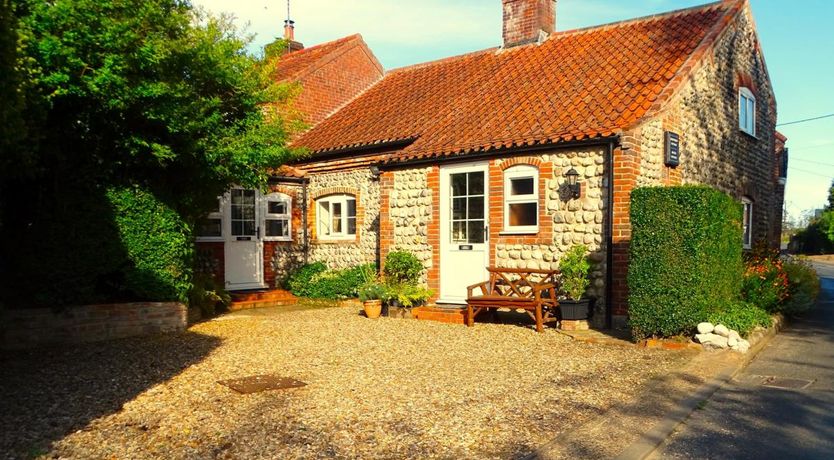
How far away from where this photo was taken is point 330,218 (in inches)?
627

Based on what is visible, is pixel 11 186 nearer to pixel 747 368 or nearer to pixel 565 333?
pixel 565 333

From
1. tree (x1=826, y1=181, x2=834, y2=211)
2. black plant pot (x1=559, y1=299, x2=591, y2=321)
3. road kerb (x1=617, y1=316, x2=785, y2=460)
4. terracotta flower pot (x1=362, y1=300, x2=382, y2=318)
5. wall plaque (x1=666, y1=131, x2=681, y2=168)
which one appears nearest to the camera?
road kerb (x1=617, y1=316, x2=785, y2=460)

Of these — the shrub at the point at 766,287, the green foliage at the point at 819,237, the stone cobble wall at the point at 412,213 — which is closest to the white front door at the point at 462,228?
the stone cobble wall at the point at 412,213

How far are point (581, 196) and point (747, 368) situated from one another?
12.4 ft

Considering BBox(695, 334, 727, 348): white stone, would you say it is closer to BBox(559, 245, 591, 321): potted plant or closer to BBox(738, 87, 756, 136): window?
BBox(559, 245, 591, 321): potted plant

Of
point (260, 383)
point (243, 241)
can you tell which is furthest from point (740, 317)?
point (243, 241)

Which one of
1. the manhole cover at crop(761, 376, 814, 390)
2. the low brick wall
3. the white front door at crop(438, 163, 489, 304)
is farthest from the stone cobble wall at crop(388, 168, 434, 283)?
the manhole cover at crop(761, 376, 814, 390)

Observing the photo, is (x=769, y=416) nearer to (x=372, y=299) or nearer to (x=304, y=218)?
(x=372, y=299)

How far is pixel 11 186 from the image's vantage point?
330 inches

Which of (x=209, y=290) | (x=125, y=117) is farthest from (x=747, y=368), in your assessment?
(x=209, y=290)

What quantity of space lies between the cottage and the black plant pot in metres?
0.41

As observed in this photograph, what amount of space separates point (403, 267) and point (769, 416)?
297 inches

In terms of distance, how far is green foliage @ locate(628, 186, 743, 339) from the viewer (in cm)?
824

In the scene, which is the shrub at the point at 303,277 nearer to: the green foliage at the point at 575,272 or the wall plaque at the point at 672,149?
the green foliage at the point at 575,272
